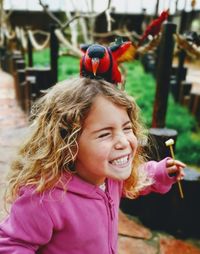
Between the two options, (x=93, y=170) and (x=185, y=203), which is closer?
(x=93, y=170)

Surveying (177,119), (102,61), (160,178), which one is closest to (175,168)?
(160,178)

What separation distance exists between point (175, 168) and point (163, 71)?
1086 mm

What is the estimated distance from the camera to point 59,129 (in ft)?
4.11

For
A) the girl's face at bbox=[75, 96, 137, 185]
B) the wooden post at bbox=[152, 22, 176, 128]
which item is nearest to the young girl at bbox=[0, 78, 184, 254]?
the girl's face at bbox=[75, 96, 137, 185]

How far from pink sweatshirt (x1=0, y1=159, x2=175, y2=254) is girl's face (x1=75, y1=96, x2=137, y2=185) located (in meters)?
0.13

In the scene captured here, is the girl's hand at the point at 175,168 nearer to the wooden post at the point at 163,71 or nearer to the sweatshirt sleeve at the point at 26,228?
the sweatshirt sleeve at the point at 26,228

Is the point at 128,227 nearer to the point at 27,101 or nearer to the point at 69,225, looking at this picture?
the point at 69,225

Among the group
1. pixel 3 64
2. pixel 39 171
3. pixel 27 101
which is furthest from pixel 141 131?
pixel 3 64

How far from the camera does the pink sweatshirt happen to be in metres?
1.16

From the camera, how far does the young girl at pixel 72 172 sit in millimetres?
1181

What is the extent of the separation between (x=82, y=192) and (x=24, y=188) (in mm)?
223

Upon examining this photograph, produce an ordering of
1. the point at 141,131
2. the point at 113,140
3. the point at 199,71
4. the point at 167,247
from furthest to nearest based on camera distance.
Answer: the point at 199,71 < the point at 167,247 < the point at 141,131 < the point at 113,140

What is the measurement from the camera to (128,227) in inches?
93.7

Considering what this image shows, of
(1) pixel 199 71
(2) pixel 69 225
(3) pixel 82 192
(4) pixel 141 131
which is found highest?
→ (4) pixel 141 131
